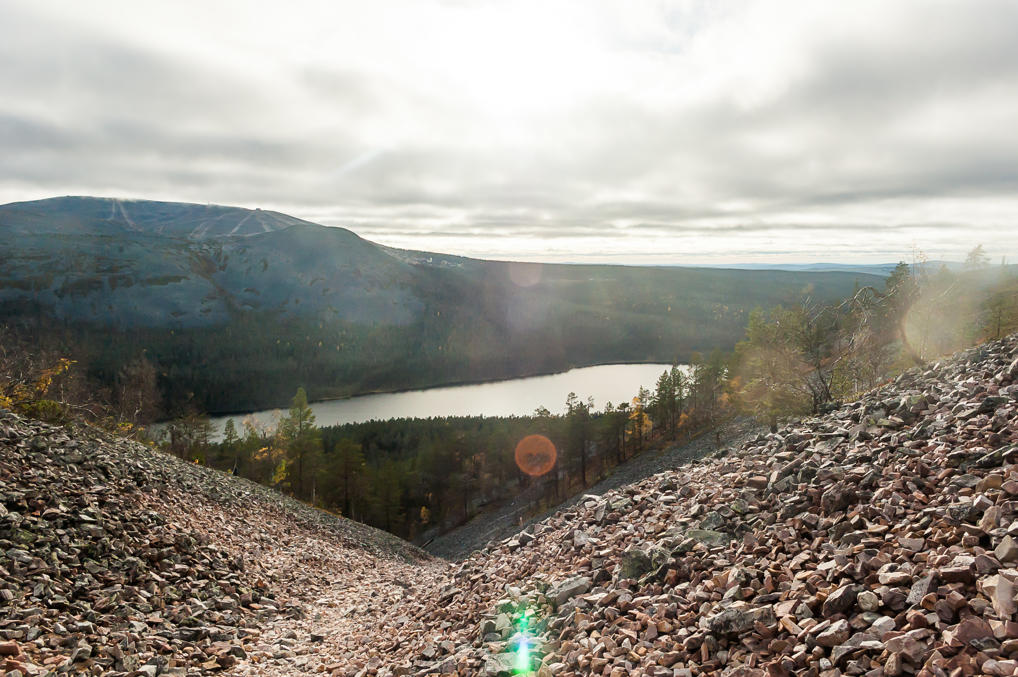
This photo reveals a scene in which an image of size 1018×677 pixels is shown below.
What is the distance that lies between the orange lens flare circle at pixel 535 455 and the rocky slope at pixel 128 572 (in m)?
54.1

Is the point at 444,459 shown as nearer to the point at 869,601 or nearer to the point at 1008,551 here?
the point at 869,601

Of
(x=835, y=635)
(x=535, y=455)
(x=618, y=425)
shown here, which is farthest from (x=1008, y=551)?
(x=535, y=455)

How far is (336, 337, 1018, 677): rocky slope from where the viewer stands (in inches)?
199

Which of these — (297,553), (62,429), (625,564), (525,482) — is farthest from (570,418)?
(625,564)

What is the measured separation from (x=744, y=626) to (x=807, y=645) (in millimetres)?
744

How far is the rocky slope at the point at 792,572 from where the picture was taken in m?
5.07

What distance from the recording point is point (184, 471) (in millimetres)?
22656

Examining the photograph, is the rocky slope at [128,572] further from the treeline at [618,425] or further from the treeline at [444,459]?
the treeline at [444,459]

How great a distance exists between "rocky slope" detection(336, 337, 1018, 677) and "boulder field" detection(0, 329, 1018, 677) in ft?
0.11

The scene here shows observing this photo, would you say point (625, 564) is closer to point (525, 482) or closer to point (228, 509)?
point (228, 509)

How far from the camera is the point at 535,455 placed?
76.2 metres

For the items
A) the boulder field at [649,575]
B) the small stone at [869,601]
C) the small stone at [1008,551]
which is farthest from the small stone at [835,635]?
the small stone at [1008,551]

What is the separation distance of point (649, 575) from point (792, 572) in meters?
2.16

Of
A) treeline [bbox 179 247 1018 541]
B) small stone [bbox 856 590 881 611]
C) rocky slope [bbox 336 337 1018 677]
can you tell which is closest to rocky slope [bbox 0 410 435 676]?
rocky slope [bbox 336 337 1018 677]
